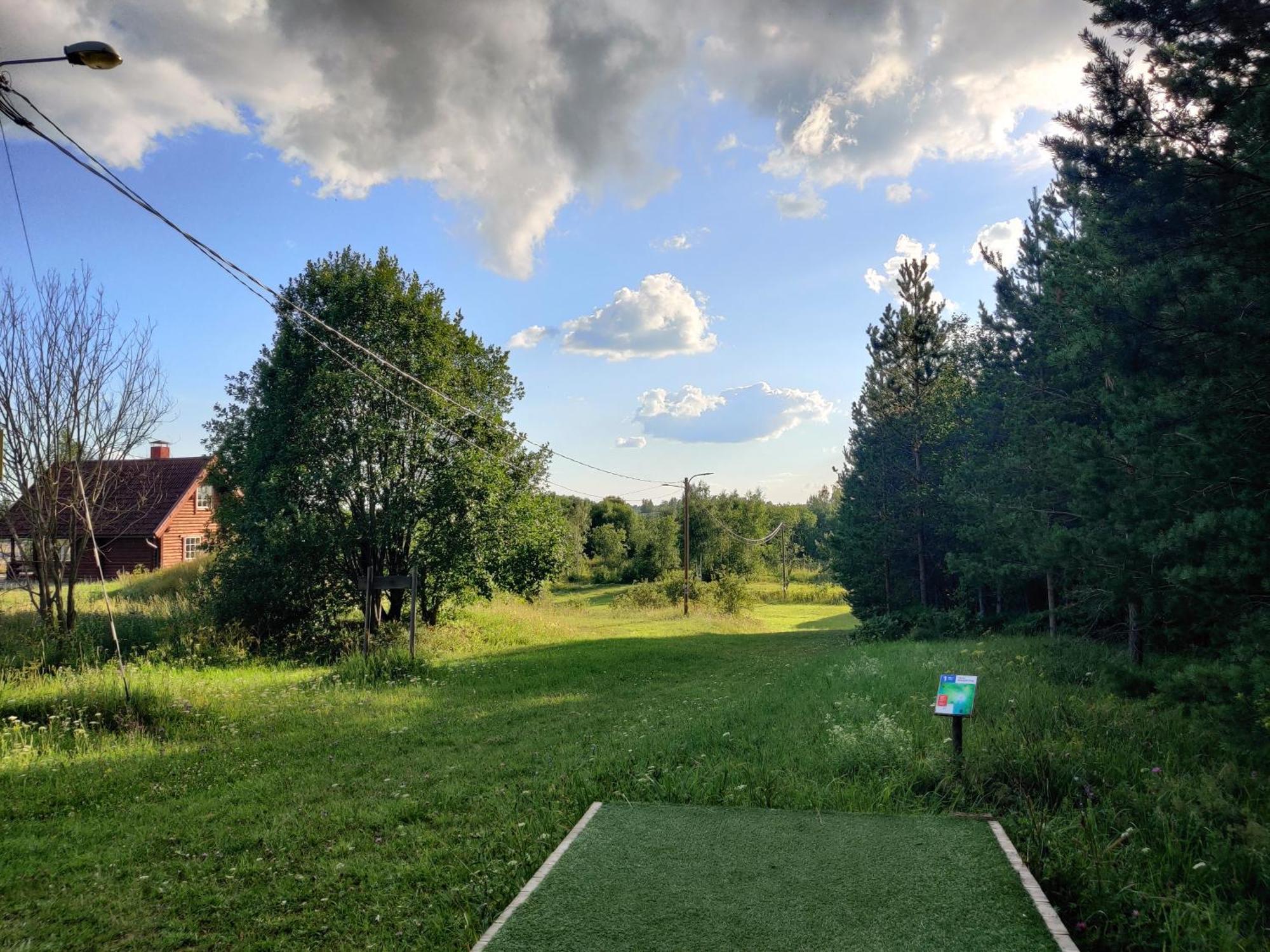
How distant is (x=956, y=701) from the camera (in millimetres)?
6145

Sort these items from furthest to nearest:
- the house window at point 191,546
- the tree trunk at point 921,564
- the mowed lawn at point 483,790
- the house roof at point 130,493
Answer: the house window at point 191,546
the tree trunk at point 921,564
the house roof at point 130,493
the mowed lawn at point 483,790

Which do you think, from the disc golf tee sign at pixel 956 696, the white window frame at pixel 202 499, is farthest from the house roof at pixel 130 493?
the disc golf tee sign at pixel 956 696

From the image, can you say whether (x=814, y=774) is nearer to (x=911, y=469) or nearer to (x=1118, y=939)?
(x=1118, y=939)

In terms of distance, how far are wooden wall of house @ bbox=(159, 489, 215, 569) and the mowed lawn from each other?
2605cm

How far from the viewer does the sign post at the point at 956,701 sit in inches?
240

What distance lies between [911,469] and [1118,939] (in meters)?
21.1

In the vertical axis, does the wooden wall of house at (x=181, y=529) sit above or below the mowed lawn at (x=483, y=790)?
above

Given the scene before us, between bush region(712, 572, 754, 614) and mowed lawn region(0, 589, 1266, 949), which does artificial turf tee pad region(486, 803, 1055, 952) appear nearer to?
mowed lawn region(0, 589, 1266, 949)

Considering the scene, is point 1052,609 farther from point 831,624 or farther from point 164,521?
point 164,521

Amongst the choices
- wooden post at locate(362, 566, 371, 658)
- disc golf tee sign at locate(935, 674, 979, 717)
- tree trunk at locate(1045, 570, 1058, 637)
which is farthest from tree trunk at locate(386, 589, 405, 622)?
disc golf tee sign at locate(935, 674, 979, 717)

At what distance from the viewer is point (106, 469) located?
15.3m

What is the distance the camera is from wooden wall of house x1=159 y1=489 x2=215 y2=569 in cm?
3369

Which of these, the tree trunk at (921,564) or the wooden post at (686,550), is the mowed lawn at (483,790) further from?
the wooden post at (686,550)

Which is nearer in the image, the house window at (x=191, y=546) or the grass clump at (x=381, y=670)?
the grass clump at (x=381, y=670)
